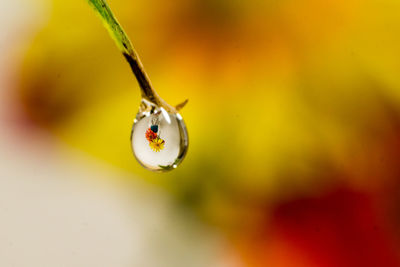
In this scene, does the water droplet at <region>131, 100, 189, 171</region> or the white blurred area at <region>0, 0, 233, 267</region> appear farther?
the white blurred area at <region>0, 0, 233, 267</region>

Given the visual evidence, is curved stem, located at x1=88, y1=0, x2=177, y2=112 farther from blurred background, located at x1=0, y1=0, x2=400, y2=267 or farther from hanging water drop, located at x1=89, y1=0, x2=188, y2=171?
blurred background, located at x1=0, y1=0, x2=400, y2=267

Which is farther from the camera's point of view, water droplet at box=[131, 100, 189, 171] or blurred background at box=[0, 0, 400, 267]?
blurred background at box=[0, 0, 400, 267]

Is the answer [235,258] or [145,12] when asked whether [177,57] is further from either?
[235,258]

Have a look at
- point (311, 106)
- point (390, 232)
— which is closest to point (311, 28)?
point (311, 106)

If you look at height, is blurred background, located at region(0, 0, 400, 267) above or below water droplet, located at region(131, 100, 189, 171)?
above

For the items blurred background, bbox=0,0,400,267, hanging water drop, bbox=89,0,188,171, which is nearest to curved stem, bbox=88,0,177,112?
hanging water drop, bbox=89,0,188,171

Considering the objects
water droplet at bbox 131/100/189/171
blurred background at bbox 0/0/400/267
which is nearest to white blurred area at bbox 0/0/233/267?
blurred background at bbox 0/0/400/267

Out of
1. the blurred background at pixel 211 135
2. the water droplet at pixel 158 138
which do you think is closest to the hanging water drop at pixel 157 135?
the water droplet at pixel 158 138
